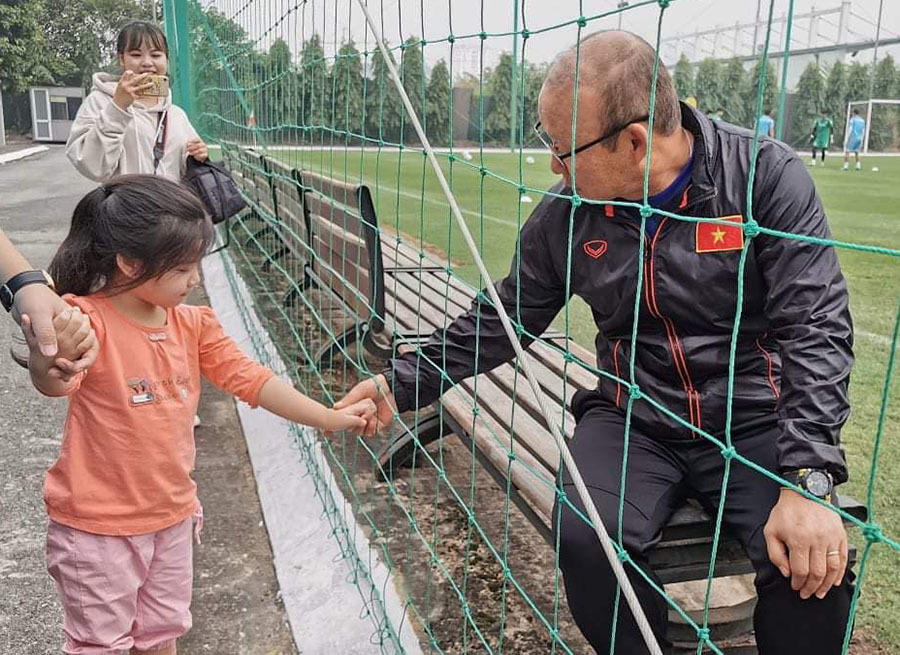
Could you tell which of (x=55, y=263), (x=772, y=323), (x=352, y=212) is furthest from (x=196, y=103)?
(x=772, y=323)

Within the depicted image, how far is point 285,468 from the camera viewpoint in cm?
330

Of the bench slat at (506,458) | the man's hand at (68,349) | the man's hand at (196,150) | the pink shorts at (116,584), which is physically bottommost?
the pink shorts at (116,584)

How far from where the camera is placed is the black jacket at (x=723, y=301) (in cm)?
163

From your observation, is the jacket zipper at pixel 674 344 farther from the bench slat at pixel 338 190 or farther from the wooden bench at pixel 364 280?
the bench slat at pixel 338 190

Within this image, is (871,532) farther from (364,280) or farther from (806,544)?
(364,280)

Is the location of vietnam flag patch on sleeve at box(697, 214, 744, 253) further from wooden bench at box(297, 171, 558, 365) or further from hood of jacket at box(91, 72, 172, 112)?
hood of jacket at box(91, 72, 172, 112)

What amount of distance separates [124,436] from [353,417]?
544mm

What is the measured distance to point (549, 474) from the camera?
2197mm

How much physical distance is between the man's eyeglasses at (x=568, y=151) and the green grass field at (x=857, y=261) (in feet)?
0.31

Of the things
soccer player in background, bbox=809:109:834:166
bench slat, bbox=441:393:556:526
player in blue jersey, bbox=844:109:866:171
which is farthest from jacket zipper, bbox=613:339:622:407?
player in blue jersey, bbox=844:109:866:171

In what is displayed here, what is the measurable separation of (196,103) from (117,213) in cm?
745

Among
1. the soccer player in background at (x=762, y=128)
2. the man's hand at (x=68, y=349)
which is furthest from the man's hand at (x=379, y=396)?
the soccer player in background at (x=762, y=128)

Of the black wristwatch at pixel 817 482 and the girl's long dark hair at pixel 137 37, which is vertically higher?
the girl's long dark hair at pixel 137 37

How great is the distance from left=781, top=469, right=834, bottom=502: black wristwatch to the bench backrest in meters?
1.86
